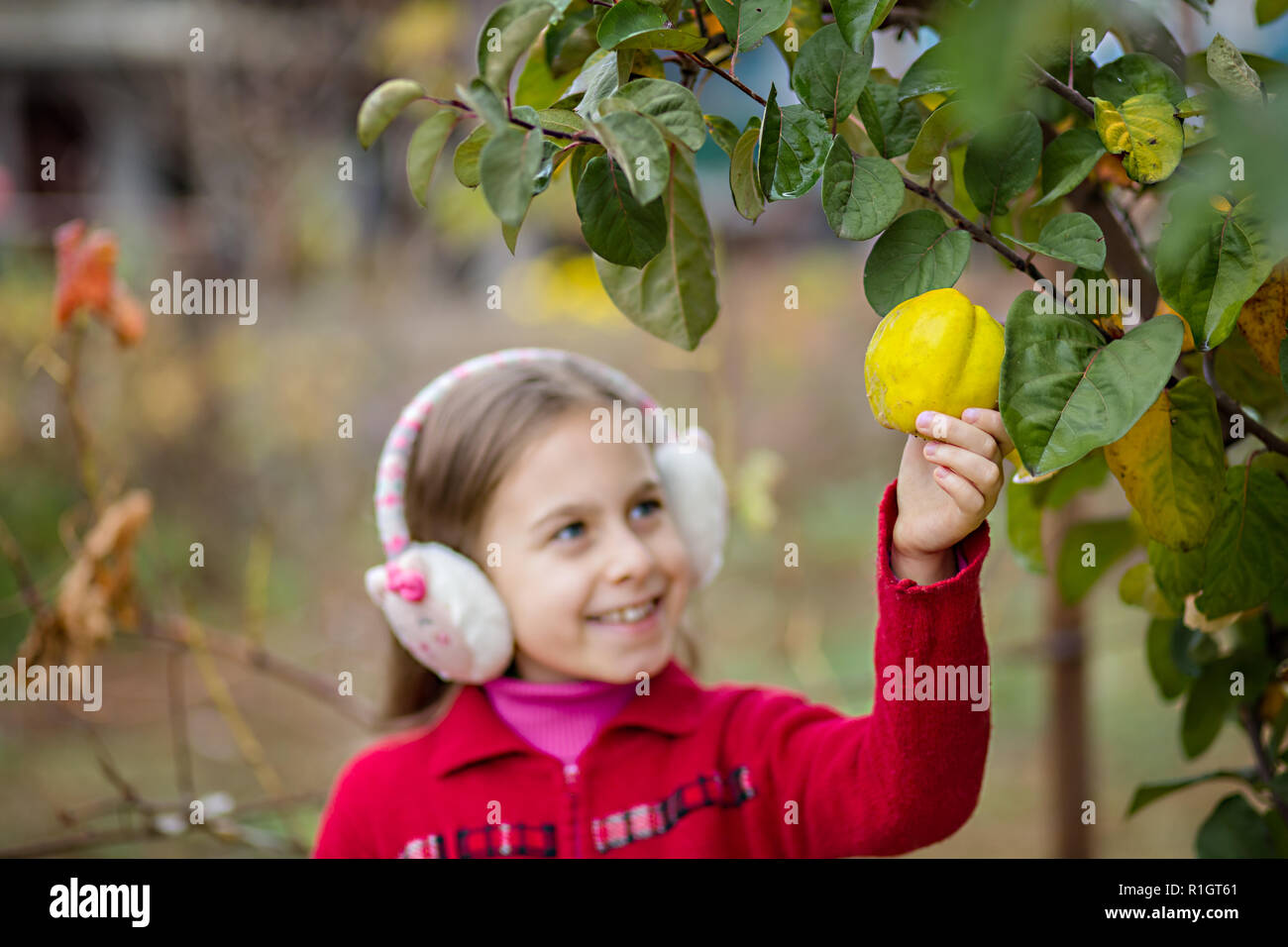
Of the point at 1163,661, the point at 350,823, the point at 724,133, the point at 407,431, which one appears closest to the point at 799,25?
the point at 724,133

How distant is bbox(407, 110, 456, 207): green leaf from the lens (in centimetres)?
54

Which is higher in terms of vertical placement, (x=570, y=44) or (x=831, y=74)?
(x=570, y=44)

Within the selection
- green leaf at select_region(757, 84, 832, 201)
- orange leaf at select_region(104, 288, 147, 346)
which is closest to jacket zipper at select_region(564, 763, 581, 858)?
green leaf at select_region(757, 84, 832, 201)

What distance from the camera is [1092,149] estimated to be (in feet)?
1.89

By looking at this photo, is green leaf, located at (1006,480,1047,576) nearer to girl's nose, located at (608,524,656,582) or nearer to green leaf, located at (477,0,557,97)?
girl's nose, located at (608,524,656,582)

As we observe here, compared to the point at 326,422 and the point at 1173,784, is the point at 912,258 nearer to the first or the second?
the point at 1173,784

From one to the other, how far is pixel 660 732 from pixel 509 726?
0.47 feet

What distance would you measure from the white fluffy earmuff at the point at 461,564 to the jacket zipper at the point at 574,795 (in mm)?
109

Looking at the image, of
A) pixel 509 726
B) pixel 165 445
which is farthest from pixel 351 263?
pixel 509 726

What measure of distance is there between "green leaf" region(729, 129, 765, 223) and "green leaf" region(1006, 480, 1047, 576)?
14.5 inches

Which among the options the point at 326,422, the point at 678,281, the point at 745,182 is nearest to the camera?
the point at 745,182

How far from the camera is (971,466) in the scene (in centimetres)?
59

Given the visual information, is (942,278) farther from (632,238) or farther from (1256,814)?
(1256,814)

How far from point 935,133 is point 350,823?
30.1 inches
